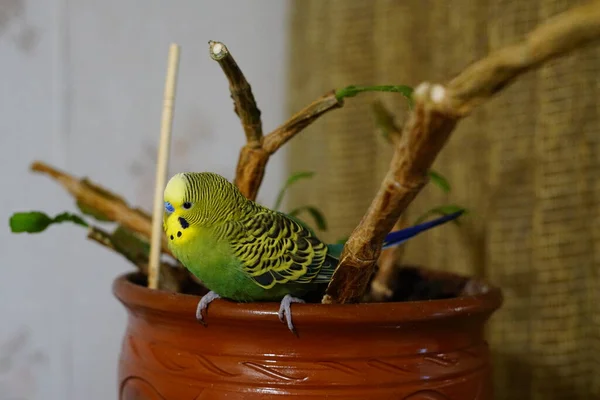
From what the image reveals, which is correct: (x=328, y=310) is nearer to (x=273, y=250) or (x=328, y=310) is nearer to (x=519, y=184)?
(x=273, y=250)

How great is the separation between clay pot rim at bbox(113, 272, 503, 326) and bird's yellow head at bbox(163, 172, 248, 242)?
0.04m

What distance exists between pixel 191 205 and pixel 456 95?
7.7 inches

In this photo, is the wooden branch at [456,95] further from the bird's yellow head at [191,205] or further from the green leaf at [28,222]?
the green leaf at [28,222]

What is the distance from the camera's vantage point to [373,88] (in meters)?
0.41

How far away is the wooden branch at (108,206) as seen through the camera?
53 cm

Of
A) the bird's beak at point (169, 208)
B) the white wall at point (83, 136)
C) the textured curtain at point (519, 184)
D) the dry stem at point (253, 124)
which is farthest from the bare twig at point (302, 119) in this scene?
the white wall at point (83, 136)

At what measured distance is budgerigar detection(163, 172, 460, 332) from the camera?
0.38 m

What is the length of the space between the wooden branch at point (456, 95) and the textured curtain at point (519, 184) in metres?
0.33

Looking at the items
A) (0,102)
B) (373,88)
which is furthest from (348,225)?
(0,102)

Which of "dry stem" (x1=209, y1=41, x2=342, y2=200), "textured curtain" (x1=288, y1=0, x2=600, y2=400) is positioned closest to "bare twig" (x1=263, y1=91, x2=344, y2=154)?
"dry stem" (x1=209, y1=41, x2=342, y2=200)

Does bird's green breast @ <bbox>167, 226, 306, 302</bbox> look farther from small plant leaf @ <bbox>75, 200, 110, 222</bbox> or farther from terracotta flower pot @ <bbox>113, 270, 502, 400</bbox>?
small plant leaf @ <bbox>75, 200, 110, 222</bbox>

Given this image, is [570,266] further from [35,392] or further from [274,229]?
[35,392]

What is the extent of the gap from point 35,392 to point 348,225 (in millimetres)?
453

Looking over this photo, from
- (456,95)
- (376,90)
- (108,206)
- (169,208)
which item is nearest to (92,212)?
(108,206)
